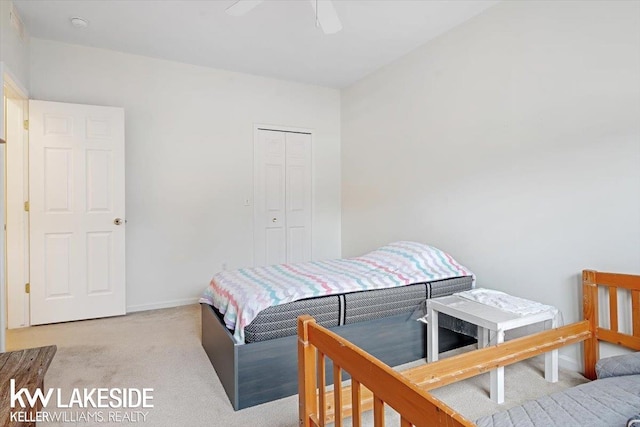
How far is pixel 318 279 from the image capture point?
2.28 meters

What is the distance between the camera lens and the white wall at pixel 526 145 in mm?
2000

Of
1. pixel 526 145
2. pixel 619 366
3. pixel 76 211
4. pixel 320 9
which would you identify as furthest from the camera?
pixel 76 211

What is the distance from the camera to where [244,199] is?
4.09 meters

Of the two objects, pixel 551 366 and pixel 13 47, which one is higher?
pixel 13 47

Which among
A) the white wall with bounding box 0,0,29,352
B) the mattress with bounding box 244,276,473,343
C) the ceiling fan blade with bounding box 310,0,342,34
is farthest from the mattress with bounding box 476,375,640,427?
the white wall with bounding box 0,0,29,352

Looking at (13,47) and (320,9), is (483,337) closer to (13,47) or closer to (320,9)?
(320,9)

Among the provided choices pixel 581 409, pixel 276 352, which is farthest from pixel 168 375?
pixel 581 409

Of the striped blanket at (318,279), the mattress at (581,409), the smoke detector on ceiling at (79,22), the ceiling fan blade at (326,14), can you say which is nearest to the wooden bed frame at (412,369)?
the mattress at (581,409)

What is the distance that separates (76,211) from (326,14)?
2.79 meters

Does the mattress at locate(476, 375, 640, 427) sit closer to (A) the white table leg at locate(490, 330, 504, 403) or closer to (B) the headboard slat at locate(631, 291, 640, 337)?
(A) the white table leg at locate(490, 330, 504, 403)

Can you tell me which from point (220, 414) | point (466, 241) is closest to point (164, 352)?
point (220, 414)

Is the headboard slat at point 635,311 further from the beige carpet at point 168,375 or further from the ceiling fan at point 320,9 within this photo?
the ceiling fan at point 320,9

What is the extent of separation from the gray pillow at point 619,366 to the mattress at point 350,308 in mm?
800

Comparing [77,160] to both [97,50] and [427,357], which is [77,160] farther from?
[427,357]
